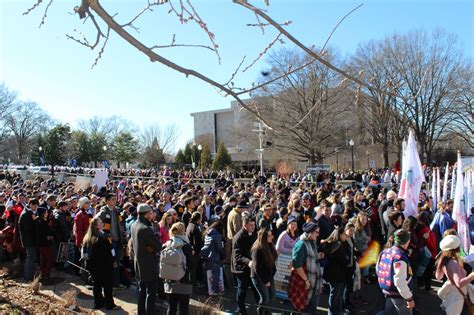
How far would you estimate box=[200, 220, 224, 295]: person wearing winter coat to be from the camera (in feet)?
23.7

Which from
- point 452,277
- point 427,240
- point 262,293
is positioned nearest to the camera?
point 452,277

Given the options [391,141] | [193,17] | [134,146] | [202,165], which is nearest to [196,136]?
[134,146]

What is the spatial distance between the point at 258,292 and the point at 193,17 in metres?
4.44

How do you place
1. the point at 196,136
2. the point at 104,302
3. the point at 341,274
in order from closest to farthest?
the point at 341,274
the point at 104,302
the point at 196,136

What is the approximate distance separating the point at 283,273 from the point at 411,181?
514 cm

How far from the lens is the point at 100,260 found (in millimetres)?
6605

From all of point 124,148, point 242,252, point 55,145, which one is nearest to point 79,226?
point 242,252

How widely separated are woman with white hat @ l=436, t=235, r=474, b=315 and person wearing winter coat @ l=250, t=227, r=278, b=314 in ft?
7.21

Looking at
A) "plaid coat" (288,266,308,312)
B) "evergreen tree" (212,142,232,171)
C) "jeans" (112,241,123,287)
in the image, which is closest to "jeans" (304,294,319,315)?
"plaid coat" (288,266,308,312)

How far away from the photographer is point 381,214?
9031 mm

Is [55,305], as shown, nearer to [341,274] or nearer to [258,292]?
[258,292]

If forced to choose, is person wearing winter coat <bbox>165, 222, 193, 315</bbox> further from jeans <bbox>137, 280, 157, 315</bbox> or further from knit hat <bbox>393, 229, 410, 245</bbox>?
knit hat <bbox>393, 229, 410, 245</bbox>

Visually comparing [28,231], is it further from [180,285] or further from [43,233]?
[180,285]

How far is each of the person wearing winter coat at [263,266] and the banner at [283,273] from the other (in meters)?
0.64
